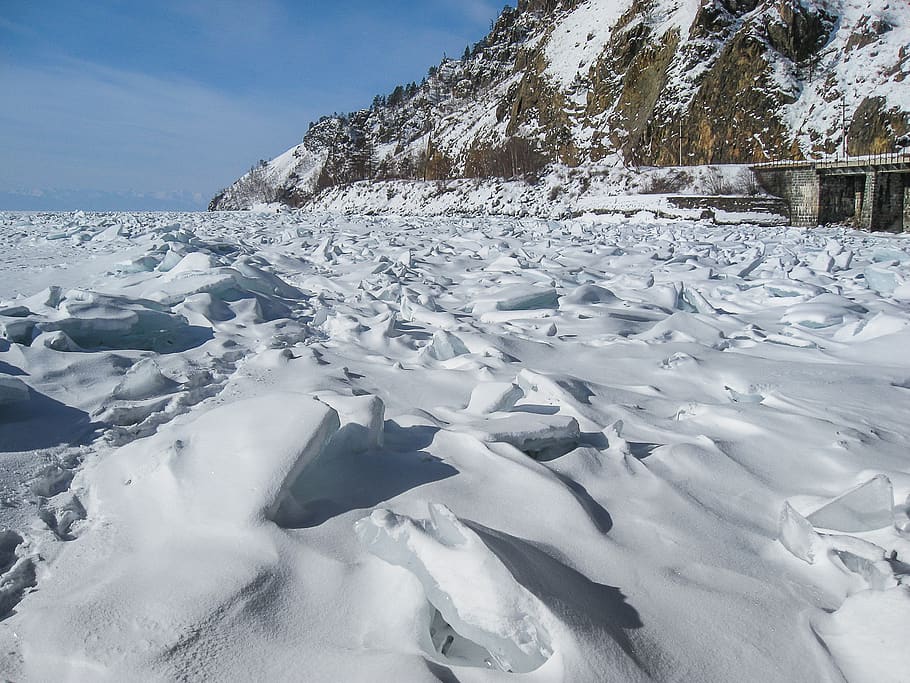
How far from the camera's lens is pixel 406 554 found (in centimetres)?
128

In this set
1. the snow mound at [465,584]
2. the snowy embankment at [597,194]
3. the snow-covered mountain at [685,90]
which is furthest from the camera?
the snow-covered mountain at [685,90]

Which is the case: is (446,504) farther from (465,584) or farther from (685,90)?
(685,90)

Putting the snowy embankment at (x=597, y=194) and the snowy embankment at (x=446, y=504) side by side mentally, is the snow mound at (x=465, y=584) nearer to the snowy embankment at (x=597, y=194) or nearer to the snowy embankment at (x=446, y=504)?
the snowy embankment at (x=446, y=504)

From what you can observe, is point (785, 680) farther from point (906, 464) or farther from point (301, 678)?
point (906, 464)

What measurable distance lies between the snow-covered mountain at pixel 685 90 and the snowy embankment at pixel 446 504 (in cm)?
3150

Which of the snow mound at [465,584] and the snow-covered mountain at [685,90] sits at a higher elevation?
the snow-covered mountain at [685,90]

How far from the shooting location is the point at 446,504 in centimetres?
160

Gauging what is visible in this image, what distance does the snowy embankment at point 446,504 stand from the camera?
111cm

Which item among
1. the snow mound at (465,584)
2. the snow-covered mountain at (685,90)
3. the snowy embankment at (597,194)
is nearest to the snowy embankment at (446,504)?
the snow mound at (465,584)

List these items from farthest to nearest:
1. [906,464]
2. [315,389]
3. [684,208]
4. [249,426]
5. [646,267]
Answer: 1. [684,208]
2. [646,267]
3. [315,389]
4. [906,464]
5. [249,426]

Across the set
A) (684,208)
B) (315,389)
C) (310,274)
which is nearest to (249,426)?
(315,389)

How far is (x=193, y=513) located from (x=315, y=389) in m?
1.16

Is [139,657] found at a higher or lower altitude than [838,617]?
higher

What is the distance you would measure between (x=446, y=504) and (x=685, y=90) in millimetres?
38456
